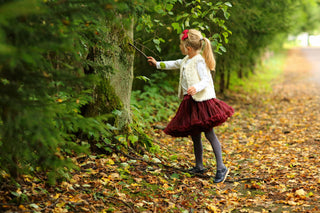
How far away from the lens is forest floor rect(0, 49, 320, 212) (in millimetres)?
3143

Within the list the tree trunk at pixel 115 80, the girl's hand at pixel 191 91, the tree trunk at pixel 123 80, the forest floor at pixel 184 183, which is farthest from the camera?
the tree trunk at pixel 123 80

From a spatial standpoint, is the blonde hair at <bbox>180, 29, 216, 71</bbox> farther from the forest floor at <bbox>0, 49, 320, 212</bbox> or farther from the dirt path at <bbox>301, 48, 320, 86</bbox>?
the dirt path at <bbox>301, 48, 320, 86</bbox>

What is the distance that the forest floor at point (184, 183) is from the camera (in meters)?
3.14

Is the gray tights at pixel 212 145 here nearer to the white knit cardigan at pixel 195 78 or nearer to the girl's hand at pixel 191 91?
the white knit cardigan at pixel 195 78

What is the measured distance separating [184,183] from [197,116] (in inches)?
34.7

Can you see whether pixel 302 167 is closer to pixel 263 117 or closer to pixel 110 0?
pixel 110 0

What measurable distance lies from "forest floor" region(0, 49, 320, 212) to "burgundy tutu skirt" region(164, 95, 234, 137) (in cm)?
64

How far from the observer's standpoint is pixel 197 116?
4.13 meters

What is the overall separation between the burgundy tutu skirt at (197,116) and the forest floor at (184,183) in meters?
0.64

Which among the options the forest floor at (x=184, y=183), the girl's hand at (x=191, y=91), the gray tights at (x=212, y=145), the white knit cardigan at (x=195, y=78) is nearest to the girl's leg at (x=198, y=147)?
the gray tights at (x=212, y=145)

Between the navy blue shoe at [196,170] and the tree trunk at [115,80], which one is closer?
the tree trunk at [115,80]

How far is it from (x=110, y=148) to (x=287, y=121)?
18.9 ft

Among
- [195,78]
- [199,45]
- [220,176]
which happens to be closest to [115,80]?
[195,78]

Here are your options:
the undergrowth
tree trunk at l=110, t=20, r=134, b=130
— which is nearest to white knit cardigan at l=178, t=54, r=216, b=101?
tree trunk at l=110, t=20, r=134, b=130
